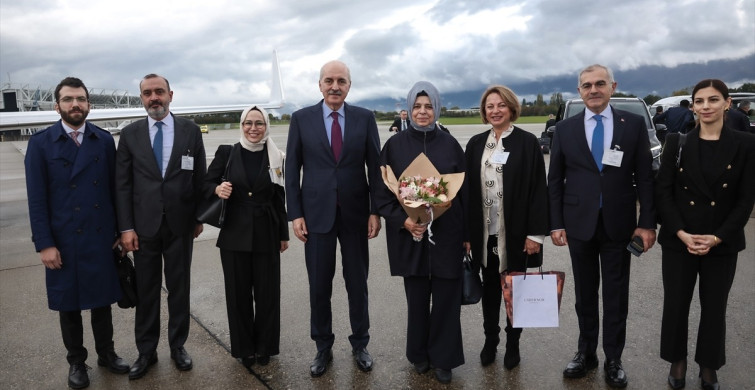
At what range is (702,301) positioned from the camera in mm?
3287

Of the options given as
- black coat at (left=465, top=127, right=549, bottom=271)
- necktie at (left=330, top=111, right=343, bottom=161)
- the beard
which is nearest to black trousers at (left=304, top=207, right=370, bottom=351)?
necktie at (left=330, top=111, right=343, bottom=161)

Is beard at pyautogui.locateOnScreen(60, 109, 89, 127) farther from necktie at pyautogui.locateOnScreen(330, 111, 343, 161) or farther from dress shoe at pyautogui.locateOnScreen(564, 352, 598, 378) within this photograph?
dress shoe at pyautogui.locateOnScreen(564, 352, 598, 378)

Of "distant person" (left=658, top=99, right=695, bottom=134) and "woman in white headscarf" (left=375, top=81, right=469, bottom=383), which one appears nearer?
"woman in white headscarf" (left=375, top=81, right=469, bottom=383)

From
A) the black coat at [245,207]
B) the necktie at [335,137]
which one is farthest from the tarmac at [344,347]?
the necktie at [335,137]

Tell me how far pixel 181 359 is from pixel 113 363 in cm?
49

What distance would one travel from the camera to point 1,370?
366 cm

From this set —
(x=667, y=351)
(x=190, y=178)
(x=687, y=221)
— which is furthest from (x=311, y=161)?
(x=667, y=351)

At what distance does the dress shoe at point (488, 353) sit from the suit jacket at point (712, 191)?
1359 millimetres

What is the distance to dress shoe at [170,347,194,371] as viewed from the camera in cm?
362

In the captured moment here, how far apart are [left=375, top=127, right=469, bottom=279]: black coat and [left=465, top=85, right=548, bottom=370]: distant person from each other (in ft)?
0.55

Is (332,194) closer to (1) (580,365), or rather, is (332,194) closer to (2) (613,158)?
(2) (613,158)

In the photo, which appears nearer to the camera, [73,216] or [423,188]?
[423,188]

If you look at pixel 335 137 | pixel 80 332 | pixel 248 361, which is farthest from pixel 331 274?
pixel 80 332

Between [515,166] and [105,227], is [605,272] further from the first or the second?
[105,227]
